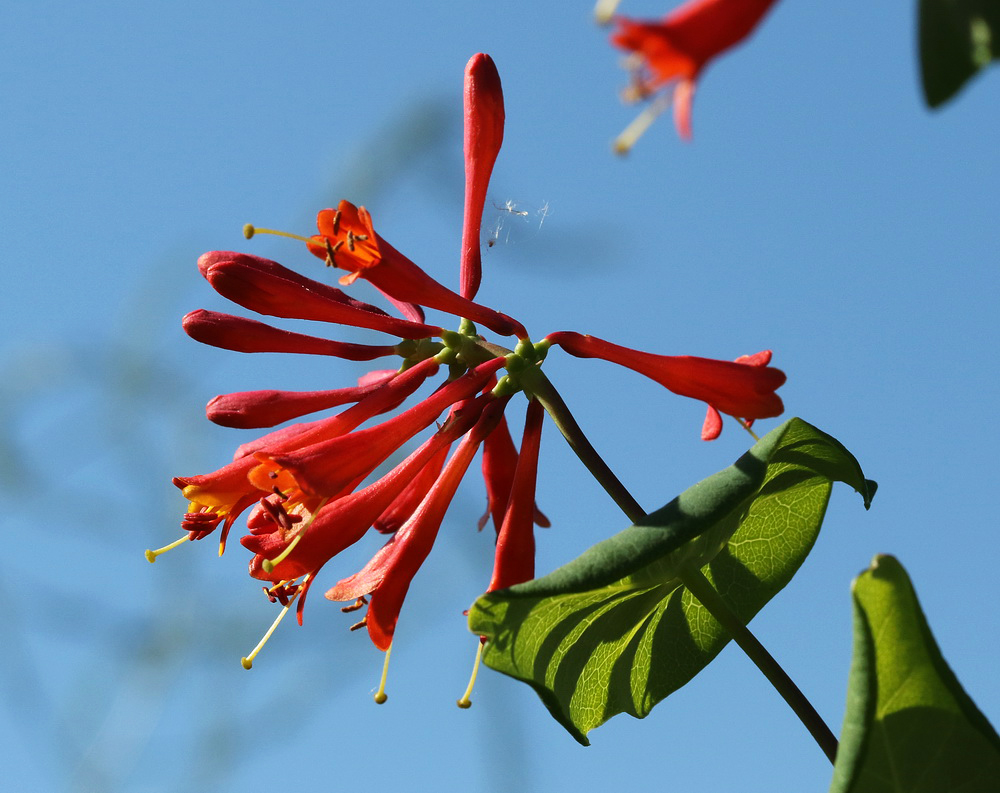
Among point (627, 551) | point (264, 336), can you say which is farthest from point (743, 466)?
point (264, 336)

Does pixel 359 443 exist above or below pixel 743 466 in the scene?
below

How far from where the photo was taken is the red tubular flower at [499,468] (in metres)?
2.52

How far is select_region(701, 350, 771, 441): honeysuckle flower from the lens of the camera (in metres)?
2.33

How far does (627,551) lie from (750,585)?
A: 0.77 metres

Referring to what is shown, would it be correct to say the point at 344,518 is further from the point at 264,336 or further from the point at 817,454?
the point at 817,454

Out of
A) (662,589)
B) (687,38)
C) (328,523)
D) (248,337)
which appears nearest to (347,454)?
(328,523)

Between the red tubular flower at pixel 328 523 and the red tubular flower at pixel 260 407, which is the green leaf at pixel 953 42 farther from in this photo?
the red tubular flower at pixel 260 407

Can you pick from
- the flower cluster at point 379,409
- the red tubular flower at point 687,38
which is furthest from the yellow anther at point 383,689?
the red tubular flower at point 687,38

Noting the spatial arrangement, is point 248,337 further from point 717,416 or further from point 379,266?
point 717,416

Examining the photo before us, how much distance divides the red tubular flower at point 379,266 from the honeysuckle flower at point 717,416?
41 cm

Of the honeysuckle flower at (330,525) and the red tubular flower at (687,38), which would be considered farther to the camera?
the honeysuckle flower at (330,525)

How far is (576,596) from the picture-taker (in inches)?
78.0

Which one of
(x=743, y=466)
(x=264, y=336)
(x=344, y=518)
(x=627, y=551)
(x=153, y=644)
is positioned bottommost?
(x=153, y=644)

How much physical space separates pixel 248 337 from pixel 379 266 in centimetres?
30
